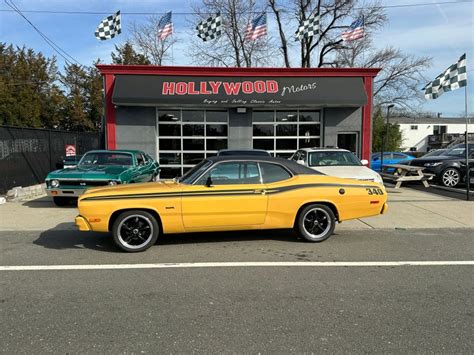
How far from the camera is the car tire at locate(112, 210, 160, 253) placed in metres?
5.88

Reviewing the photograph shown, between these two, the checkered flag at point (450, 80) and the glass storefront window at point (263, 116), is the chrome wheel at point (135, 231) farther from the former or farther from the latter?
the glass storefront window at point (263, 116)

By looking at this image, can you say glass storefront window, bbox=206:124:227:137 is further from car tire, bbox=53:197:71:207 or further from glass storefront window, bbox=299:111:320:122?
car tire, bbox=53:197:71:207

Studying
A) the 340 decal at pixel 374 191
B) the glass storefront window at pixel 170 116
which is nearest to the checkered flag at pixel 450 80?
the 340 decal at pixel 374 191

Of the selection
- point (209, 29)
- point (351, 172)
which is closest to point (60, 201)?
point (351, 172)

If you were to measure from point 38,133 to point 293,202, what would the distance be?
12.0m

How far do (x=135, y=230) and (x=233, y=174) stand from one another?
5.74 feet

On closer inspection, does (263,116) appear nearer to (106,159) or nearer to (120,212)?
(106,159)

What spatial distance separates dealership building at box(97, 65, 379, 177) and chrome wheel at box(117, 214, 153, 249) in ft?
32.1

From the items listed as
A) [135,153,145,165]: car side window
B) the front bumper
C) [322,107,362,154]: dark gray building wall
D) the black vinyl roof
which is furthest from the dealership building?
the black vinyl roof

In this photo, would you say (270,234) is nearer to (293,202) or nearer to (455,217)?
(293,202)

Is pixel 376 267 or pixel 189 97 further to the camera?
pixel 189 97

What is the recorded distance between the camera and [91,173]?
951 cm

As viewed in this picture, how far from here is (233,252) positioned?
599 centimetres

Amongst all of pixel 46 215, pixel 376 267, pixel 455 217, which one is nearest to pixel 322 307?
pixel 376 267
